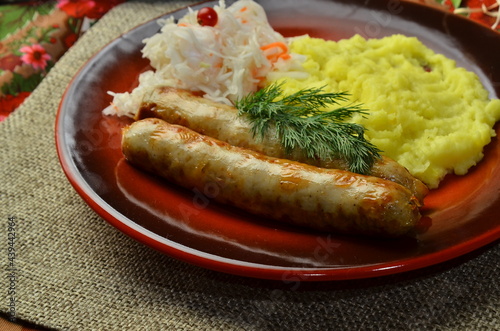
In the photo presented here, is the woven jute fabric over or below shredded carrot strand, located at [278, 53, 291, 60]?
below

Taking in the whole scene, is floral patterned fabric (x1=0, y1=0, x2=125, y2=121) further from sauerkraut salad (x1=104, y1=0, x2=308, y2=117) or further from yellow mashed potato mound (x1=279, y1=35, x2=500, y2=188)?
yellow mashed potato mound (x1=279, y1=35, x2=500, y2=188)

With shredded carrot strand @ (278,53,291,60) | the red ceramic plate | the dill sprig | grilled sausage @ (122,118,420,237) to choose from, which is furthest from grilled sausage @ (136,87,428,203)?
shredded carrot strand @ (278,53,291,60)

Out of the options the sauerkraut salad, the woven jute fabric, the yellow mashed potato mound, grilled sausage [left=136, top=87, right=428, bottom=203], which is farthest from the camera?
the sauerkraut salad

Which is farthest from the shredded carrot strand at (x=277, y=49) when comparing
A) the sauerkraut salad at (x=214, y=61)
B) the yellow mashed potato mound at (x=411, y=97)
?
the yellow mashed potato mound at (x=411, y=97)

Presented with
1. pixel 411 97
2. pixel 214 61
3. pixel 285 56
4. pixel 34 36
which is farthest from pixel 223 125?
pixel 34 36

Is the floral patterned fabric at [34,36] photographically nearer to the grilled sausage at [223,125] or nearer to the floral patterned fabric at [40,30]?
the floral patterned fabric at [40,30]

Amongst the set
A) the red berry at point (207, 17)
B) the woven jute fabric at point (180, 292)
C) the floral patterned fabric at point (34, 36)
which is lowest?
the floral patterned fabric at point (34, 36)

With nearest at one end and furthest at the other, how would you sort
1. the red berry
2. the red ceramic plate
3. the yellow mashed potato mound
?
the red ceramic plate < the yellow mashed potato mound < the red berry
